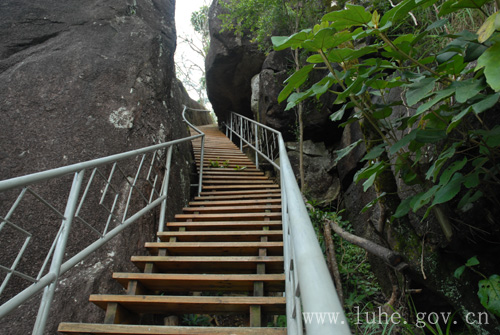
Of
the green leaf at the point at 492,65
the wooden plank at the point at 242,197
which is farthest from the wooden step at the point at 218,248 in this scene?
the green leaf at the point at 492,65

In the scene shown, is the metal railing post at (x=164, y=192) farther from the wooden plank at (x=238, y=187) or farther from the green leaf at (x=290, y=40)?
the green leaf at (x=290, y=40)

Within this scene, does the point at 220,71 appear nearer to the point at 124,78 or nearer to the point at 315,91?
the point at 124,78

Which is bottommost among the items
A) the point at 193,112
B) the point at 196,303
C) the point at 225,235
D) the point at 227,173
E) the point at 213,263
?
the point at 196,303

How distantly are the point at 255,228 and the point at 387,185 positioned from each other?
1191mm

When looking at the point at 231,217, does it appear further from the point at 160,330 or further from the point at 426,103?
the point at 426,103

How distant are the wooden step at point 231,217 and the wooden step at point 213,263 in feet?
2.60

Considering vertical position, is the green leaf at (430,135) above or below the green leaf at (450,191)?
above

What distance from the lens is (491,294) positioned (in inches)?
55.5

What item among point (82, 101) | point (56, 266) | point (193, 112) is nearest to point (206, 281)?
point (56, 266)

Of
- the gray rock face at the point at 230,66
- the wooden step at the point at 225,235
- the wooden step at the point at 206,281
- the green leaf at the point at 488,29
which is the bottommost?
the wooden step at the point at 206,281

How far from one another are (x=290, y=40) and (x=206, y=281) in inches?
58.0

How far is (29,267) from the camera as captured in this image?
5.86ft

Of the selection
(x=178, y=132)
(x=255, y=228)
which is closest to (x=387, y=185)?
(x=255, y=228)

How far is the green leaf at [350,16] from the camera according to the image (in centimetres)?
108
